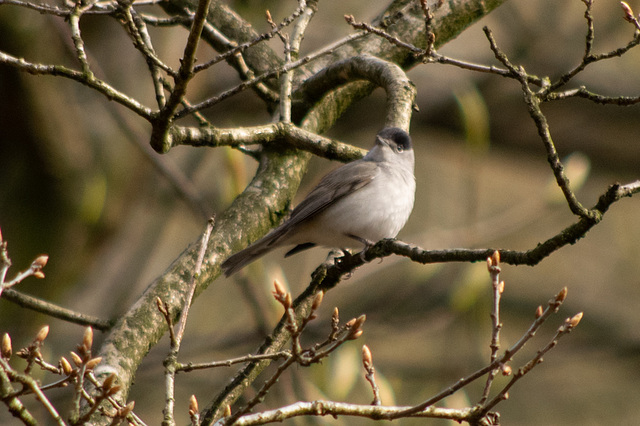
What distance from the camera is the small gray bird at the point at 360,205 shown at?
15.1ft

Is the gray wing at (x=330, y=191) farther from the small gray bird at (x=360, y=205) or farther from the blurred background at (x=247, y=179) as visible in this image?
the blurred background at (x=247, y=179)

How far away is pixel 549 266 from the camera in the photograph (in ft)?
39.8

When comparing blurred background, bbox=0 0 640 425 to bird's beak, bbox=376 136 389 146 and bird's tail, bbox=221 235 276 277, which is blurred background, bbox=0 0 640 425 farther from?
bird's beak, bbox=376 136 389 146

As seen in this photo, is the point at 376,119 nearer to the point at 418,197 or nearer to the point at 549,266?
the point at 418,197

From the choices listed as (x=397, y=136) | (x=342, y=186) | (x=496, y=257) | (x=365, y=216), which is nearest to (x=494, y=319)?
(x=496, y=257)

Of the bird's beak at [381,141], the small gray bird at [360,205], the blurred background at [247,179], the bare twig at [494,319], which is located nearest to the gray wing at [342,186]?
the small gray bird at [360,205]

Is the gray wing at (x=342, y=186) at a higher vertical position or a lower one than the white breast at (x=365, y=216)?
higher

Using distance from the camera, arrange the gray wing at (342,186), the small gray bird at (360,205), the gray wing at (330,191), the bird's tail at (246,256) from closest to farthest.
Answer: the bird's tail at (246,256) → the gray wing at (330,191) → the small gray bird at (360,205) → the gray wing at (342,186)

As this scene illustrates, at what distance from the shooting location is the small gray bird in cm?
460

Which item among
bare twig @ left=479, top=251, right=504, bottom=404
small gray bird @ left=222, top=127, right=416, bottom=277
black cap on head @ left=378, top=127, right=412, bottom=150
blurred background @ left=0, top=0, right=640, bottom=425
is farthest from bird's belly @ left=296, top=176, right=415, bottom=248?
bare twig @ left=479, top=251, right=504, bottom=404

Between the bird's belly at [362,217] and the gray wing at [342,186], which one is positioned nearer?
the bird's belly at [362,217]

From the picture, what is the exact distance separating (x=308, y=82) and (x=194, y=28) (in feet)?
7.12

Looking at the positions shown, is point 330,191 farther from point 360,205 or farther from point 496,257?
point 496,257

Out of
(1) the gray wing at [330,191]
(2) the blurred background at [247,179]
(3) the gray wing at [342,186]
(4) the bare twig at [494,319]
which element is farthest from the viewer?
(2) the blurred background at [247,179]
